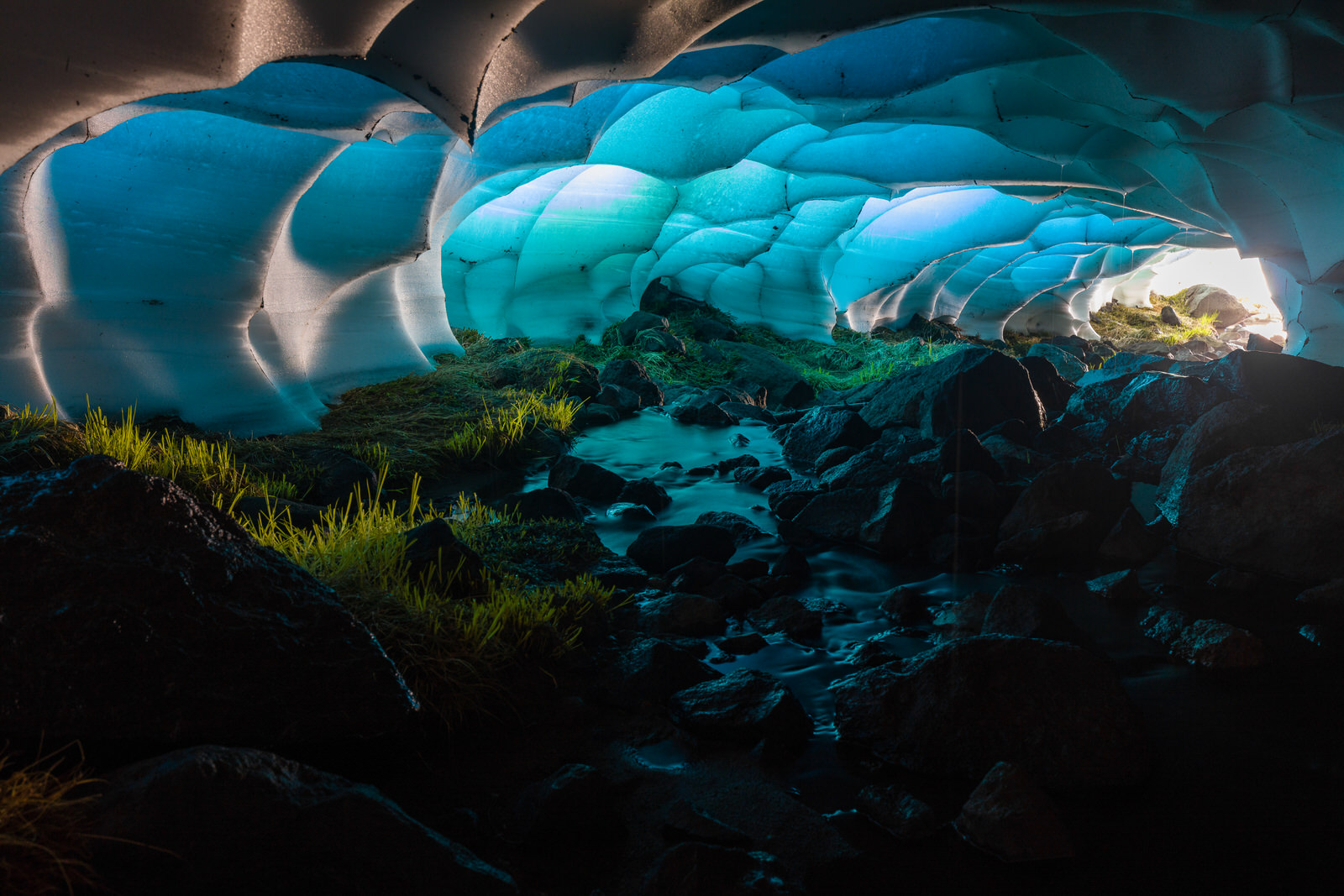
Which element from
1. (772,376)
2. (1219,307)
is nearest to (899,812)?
(772,376)

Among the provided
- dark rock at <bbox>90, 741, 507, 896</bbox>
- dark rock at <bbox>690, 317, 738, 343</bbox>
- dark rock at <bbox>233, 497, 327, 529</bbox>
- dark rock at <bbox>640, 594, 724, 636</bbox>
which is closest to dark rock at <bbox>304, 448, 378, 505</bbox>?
dark rock at <bbox>233, 497, 327, 529</bbox>

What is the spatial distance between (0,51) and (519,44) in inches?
87.2

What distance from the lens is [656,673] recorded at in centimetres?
361

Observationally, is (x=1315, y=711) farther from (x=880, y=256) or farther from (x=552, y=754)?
(x=880, y=256)

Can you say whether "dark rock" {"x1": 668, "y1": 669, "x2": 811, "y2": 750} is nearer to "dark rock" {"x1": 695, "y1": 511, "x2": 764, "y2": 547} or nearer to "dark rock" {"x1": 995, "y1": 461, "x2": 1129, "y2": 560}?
"dark rock" {"x1": 695, "y1": 511, "x2": 764, "y2": 547}

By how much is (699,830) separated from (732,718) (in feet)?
2.06

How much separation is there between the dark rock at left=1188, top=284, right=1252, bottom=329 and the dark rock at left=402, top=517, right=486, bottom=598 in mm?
38828

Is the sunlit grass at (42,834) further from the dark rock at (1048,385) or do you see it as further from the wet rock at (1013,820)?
the dark rock at (1048,385)

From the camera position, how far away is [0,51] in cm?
296

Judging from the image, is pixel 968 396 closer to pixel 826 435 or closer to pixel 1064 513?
pixel 826 435

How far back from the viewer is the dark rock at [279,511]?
494 centimetres

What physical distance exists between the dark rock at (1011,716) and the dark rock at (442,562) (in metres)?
2.00

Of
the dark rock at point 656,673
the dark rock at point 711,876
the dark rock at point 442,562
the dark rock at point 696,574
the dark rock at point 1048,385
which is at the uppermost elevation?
the dark rock at point 442,562

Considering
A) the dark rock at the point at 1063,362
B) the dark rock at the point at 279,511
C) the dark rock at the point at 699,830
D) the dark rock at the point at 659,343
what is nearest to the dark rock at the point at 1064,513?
the dark rock at the point at 699,830
